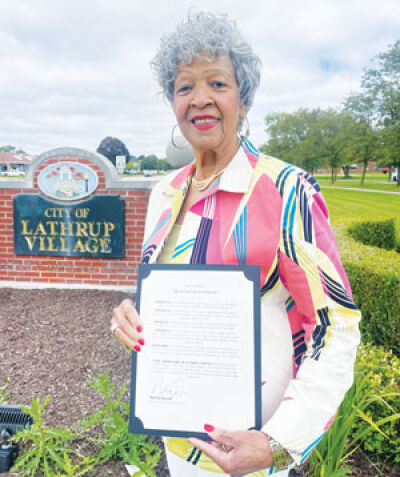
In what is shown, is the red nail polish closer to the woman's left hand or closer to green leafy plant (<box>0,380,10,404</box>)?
the woman's left hand

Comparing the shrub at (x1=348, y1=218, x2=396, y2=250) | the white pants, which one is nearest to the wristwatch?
the white pants

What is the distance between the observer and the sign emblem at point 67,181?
5.91 meters

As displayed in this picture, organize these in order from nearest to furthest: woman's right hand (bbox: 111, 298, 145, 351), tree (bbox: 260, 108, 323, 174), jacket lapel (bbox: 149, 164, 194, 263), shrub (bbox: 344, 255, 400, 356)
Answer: woman's right hand (bbox: 111, 298, 145, 351), jacket lapel (bbox: 149, 164, 194, 263), shrub (bbox: 344, 255, 400, 356), tree (bbox: 260, 108, 323, 174)

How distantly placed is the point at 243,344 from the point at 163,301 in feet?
0.77

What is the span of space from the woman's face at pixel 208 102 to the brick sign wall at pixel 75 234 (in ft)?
14.9

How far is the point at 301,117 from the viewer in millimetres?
53938

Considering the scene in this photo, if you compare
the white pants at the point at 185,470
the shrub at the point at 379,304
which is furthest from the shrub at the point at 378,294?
the white pants at the point at 185,470

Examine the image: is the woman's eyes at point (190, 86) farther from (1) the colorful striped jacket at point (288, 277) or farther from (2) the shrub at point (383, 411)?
(2) the shrub at point (383, 411)

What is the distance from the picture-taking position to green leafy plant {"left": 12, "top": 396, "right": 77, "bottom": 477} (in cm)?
246

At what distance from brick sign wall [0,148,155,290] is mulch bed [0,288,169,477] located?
0.31 m

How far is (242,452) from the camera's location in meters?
1.01

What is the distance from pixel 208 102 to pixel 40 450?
2280 mm

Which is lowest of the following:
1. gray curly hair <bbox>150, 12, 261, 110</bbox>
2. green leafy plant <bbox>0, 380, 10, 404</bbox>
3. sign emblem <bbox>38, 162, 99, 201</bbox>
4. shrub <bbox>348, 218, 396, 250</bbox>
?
green leafy plant <bbox>0, 380, 10, 404</bbox>

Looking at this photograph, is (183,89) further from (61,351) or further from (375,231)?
(375,231)
